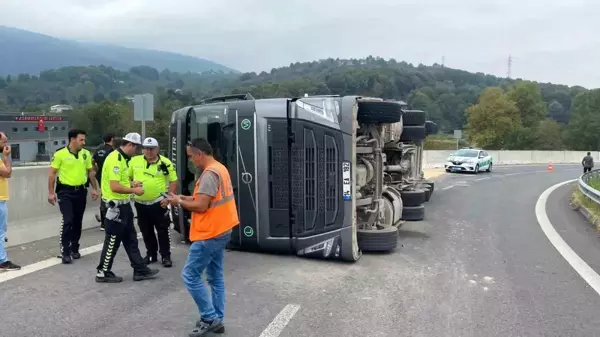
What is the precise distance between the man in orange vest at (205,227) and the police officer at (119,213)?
1837 millimetres

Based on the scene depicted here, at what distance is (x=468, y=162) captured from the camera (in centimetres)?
2967

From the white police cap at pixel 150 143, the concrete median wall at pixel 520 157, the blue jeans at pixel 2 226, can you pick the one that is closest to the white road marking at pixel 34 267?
the blue jeans at pixel 2 226

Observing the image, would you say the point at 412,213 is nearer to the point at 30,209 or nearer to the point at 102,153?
the point at 102,153

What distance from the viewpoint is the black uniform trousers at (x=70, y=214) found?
6.91 m

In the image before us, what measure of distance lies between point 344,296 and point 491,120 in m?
74.9

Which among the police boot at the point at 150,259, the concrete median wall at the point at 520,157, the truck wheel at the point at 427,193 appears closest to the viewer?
the police boot at the point at 150,259

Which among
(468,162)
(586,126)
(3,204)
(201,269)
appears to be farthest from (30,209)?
(586,126)

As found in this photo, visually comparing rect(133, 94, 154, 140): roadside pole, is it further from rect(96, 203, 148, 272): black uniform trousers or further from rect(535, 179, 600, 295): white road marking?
rect(535, 179, 600, 295): white road marking

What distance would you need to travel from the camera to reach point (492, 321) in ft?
16.5

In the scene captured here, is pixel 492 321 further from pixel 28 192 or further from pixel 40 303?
pixel 28 192

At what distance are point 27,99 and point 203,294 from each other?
9810 cm

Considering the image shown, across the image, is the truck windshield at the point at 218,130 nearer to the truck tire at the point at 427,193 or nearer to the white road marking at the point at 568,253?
the white road marking at the point at 568,253

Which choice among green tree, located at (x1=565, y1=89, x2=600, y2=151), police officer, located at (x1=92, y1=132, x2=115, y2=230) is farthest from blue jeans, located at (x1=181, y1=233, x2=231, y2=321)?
green tree, located at (x1=565, y1=89, x2=600, y2=151)

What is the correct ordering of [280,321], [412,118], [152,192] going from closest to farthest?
[280,321] < [152,192] < [412,118]
